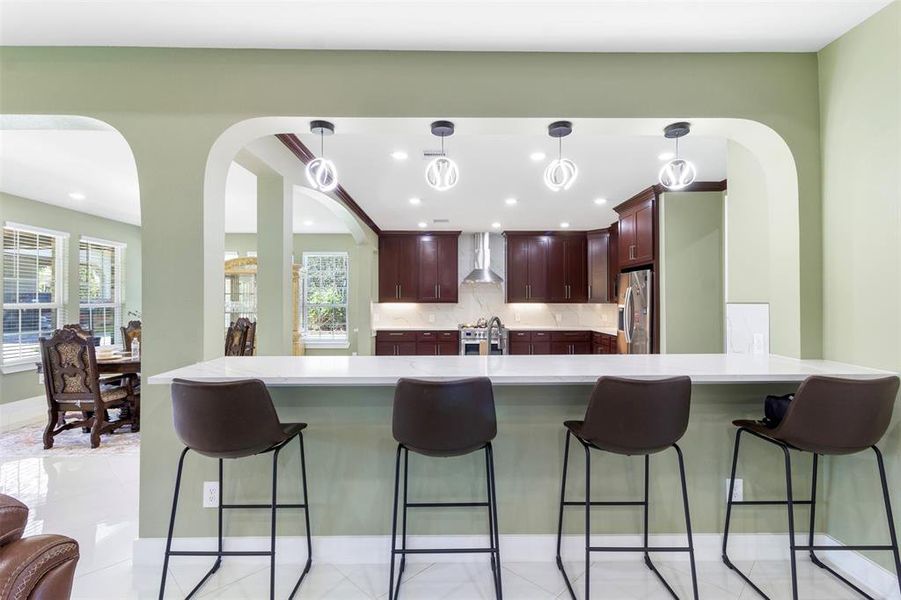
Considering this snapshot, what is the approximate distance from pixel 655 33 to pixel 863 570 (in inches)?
105

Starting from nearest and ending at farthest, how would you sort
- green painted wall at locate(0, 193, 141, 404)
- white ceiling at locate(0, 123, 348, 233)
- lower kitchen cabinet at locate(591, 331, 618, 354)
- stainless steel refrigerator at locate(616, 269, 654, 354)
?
1. white ceiling at locate(0, 123, 348, 233)
2. stainless steel refrigerator at locate(616, 269, 654, 354)
3. green painted wall at locate(0, 193, 141, 404)
4. lower kitchen cabinet at locate(591, 331, 618, 354)

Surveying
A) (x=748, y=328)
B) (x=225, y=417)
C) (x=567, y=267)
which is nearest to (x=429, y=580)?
(x=225, y=417)

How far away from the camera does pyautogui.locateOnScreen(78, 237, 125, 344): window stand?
5.43 meters

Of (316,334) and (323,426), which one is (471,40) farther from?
(316,334)

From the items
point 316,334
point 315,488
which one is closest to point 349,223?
point 316,334

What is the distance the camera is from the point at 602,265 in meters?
6.30

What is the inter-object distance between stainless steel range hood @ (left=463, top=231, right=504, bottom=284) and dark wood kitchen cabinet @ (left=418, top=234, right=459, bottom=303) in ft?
1.03

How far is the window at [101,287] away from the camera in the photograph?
543cm

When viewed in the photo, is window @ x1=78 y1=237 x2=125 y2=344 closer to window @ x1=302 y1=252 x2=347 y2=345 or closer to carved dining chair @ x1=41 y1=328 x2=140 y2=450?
carved dining chair @ x1=41 y1=328 x2=140 y2=450

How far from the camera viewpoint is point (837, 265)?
75.4 inches

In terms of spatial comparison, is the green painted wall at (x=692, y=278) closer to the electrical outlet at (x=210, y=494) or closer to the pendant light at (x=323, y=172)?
the pendant light at (x=323, y=172)

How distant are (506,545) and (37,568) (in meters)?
1.76

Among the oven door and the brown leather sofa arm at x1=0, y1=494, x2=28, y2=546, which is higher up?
the brown leather sofa arm at x1=0, y1=494, x2=28, y2=546

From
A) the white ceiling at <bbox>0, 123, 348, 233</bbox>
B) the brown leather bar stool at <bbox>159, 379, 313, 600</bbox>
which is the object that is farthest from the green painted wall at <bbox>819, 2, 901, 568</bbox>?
the white ceiling at <bbox>0, 123, 348, 233</bbox>
